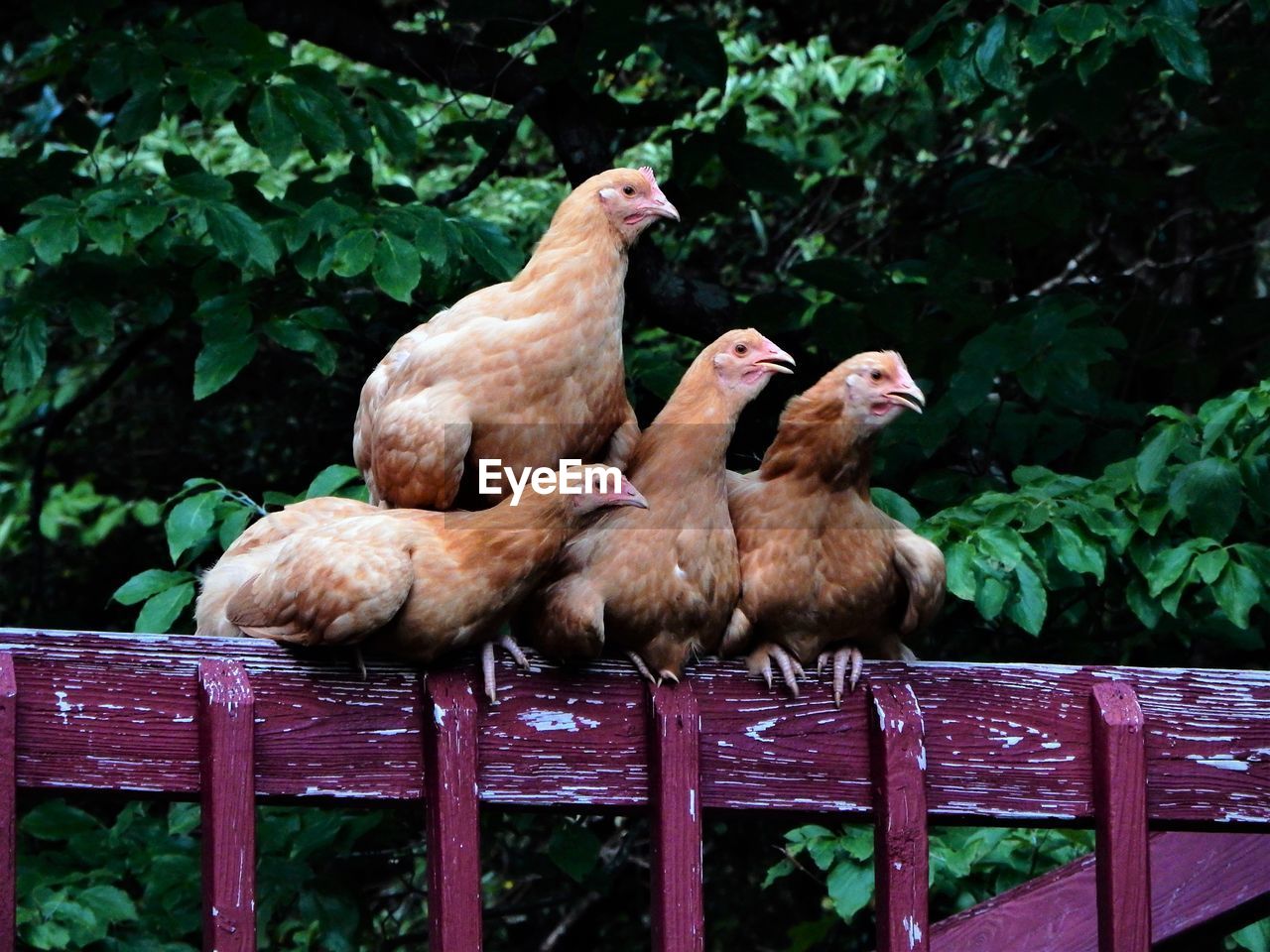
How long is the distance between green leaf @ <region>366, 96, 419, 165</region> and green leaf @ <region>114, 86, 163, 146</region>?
0.58 meters

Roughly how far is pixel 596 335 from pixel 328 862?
2.35m

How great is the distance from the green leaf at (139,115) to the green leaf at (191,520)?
1.06m

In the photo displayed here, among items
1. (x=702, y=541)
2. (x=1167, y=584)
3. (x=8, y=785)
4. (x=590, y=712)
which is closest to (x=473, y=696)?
(x=590, y=712)

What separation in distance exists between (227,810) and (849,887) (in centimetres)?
225

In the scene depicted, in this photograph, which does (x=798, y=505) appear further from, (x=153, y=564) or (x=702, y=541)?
(x=153, y=564)

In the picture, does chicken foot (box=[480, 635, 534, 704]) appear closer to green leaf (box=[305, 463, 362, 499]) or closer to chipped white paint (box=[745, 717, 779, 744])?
chipped white paint (box=[745, 717, 779, 744])

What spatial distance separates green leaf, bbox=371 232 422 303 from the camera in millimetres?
4406

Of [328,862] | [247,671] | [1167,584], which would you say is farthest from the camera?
[328,862]

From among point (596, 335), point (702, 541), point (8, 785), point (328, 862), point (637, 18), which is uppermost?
point (637, 18)

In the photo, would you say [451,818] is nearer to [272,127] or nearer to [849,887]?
[849,887]

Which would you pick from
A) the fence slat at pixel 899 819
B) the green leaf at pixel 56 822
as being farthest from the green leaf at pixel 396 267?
the fence slat at pixel 899 819

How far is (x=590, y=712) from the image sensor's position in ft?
9.59

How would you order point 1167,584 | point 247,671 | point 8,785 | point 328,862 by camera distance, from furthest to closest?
point 328,862, point 1167,584, point 247,671, point 8,785

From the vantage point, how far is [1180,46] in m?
4.47
